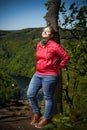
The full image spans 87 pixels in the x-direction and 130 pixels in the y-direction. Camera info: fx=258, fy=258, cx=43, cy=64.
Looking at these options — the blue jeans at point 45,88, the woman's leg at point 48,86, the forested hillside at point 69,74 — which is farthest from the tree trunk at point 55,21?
the woman's leg at point 48,86

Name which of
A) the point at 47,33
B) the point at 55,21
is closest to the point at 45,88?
the point at 47,33

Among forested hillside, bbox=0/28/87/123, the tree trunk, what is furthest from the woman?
the tree trunk

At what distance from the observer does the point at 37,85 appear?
5.45 metres

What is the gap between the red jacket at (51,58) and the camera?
512cm

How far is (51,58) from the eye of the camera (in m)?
5.15

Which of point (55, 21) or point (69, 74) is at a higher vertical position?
point (55, 21)

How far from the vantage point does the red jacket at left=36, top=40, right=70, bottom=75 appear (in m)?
5.12

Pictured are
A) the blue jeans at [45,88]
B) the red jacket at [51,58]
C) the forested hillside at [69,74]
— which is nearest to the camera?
the red jacket at [51,58]

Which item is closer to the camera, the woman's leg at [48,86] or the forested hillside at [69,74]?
the woman's leg at [48,86]

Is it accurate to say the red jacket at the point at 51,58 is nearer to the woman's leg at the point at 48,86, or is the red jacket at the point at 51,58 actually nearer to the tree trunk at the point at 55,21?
the woman's leg at the point at 48,86

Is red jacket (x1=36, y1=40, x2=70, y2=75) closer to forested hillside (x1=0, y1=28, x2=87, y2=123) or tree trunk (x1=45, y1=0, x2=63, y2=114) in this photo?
forested hillside (x1=0, y1=28, x2=87, y2=123)

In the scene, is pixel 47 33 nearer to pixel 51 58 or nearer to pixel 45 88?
pixel 51 58

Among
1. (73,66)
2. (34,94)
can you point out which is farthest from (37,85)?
(73,66)

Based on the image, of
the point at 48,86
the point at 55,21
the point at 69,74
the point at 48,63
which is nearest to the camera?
the point at 48,63
